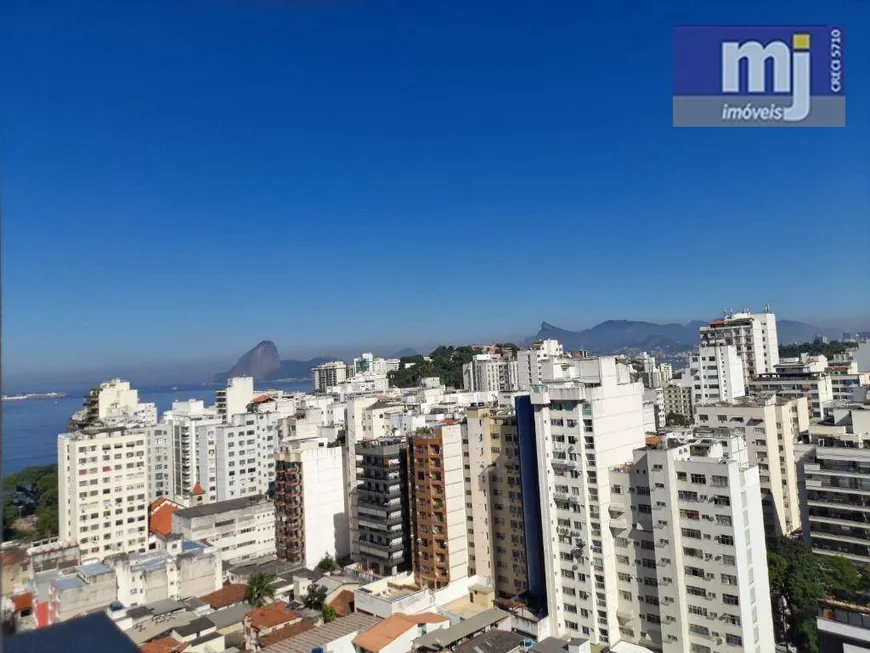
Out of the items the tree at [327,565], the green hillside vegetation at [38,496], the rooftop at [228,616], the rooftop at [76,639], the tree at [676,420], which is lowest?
the tree at [327,565]

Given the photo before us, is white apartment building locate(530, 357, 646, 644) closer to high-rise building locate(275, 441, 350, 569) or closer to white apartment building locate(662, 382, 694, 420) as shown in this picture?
high-rise building locate(275, 441, 350, 569)

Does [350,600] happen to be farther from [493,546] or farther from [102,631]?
[102,631]

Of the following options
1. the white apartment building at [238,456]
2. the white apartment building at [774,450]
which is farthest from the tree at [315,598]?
the white apartment building at [774,450]

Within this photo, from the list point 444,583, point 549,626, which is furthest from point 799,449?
point 444,583

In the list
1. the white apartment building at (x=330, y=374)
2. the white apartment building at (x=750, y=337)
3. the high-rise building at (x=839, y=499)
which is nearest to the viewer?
the high-rise building at (x=839, y=499)

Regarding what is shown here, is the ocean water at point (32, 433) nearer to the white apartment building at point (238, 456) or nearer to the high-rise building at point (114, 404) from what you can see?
the high-rise building at point (114, 404)

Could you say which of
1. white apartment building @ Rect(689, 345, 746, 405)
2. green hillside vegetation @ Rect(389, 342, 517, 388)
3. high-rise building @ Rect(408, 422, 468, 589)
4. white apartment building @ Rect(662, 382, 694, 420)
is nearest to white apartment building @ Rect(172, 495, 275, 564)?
high-rise building @ Rect(408, 422, 468, 589)

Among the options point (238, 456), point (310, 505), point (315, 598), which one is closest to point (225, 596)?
point (315, 598)
